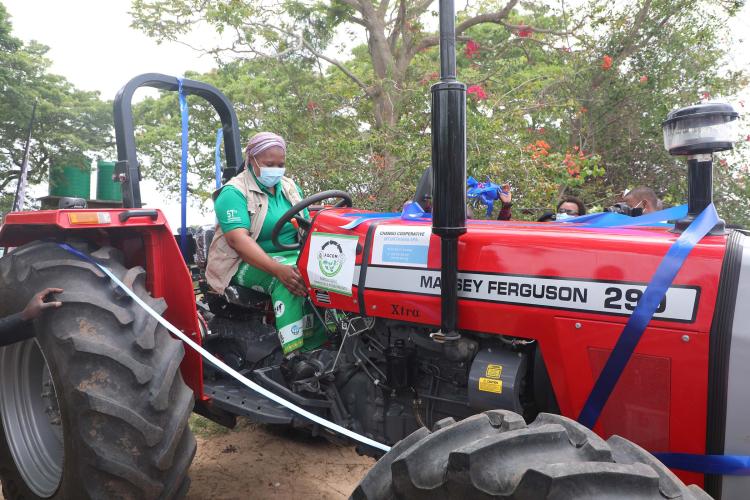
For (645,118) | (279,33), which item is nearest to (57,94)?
(279,33)

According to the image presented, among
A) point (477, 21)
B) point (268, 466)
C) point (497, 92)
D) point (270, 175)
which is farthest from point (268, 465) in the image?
point (477, 21)

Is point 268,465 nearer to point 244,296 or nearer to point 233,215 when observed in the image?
point 244,296

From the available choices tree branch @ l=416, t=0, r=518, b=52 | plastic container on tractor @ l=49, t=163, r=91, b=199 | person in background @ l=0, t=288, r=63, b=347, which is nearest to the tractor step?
person in background @ l=0, t=288, r=63, b=347

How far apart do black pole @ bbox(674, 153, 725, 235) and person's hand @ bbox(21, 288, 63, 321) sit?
2327mm

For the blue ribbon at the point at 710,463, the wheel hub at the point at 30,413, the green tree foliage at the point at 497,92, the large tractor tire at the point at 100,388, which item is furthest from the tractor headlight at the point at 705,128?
the green tree foliage at the point at 497,92

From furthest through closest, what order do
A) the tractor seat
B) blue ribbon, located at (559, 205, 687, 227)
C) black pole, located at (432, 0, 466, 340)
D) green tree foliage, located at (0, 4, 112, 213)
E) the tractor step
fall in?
green tree foliage, located at (0, 4, 112, 213) < the tractor seat < the tractor step < blue ribbon, located at (559, 205, 687, 227) < black pole, located at (432, 0, 466, 340)

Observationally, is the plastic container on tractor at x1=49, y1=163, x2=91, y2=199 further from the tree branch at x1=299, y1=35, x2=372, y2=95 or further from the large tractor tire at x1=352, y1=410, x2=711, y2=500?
the large tractor tire at x1=352, y1=410, x2=711, y2=500

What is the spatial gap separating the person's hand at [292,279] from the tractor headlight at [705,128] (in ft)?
5.52

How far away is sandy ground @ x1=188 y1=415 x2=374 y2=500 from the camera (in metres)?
3.28

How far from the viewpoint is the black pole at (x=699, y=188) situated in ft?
5.99

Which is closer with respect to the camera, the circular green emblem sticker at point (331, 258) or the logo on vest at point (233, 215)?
the circular green emblem sticker at point (331, 258)

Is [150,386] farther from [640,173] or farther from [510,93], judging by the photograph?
[640,173]

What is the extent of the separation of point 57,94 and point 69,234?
13.6m

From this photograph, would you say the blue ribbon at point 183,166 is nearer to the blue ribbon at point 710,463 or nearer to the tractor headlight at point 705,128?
the tractor headlight at point 705,128
